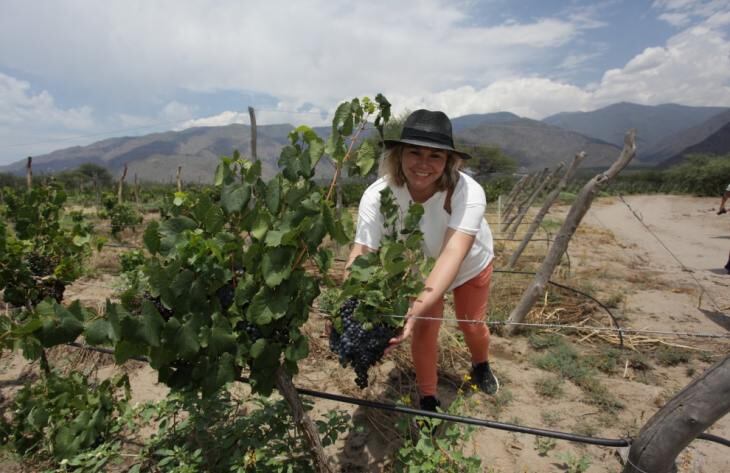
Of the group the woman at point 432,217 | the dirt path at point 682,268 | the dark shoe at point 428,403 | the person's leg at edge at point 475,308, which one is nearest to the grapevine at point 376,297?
the woman at point 432,217

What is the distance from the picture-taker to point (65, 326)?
3.70 ft

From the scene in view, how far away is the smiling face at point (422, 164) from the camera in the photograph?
6.18 feet

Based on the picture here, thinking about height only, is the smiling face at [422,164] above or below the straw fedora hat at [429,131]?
below

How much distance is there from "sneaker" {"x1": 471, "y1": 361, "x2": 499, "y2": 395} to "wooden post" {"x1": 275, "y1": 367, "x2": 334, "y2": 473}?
158 cm

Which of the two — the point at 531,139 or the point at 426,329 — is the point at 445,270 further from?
the point at 531,139

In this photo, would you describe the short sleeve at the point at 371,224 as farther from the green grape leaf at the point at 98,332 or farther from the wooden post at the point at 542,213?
the wooden post at the point at 542,213

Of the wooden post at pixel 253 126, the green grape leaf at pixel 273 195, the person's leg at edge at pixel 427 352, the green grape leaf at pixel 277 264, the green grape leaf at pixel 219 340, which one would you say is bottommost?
the person's leg at edge at pixel 427 352

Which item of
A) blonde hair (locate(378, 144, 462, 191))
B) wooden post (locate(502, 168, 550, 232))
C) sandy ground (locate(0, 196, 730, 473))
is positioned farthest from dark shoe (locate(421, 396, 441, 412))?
wooden post (locate(502, 168, 550, 232))

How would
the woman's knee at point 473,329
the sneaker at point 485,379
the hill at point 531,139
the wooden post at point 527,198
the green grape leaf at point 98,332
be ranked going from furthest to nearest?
the hill at point 531,139, the wooden post at point 527,198, the sneaker at point 485,379, the woman's knee at point 473,329, the green grape leaf at point 98,332

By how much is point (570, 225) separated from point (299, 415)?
10.3 ft

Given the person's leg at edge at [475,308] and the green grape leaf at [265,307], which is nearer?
the green grape leaf at [265,307]

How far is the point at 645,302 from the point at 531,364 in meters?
2.64

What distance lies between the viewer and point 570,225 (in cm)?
368

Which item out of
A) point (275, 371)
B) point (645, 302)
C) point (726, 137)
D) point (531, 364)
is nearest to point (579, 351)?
point (531, 364)
